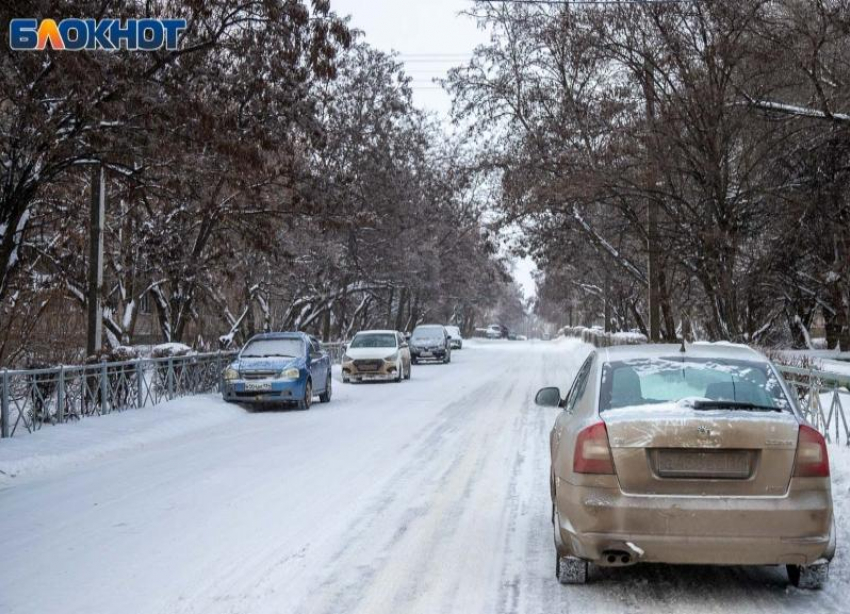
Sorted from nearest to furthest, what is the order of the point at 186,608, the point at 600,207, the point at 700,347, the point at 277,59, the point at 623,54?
the point at 186,608 < the point at 700,347 < the point at 277,59 < the point at 623,54 < the point at 600,207

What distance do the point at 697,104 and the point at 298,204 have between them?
9503mm

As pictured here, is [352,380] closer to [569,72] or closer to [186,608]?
[569,72]

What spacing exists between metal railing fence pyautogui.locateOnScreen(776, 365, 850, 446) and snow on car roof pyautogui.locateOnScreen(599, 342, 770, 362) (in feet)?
18.3

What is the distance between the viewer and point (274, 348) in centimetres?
2095

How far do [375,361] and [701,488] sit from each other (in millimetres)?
23355

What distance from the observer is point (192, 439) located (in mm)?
14781

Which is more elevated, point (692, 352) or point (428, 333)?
point (692, 352)

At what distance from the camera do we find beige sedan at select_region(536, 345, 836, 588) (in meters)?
5.35

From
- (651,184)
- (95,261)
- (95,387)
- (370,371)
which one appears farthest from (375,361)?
(95,387)

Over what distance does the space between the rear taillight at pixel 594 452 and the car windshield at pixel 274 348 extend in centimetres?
1535

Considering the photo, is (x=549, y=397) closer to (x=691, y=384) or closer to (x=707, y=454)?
(x=691, y=384)

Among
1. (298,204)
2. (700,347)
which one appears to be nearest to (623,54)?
(298,204)

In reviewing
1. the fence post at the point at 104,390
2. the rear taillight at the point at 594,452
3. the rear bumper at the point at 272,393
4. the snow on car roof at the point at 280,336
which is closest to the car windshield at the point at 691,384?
the rear taillight at the point at 594,452

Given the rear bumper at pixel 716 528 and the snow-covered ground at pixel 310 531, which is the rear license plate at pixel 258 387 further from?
the rear bumper at pixel 716 528
